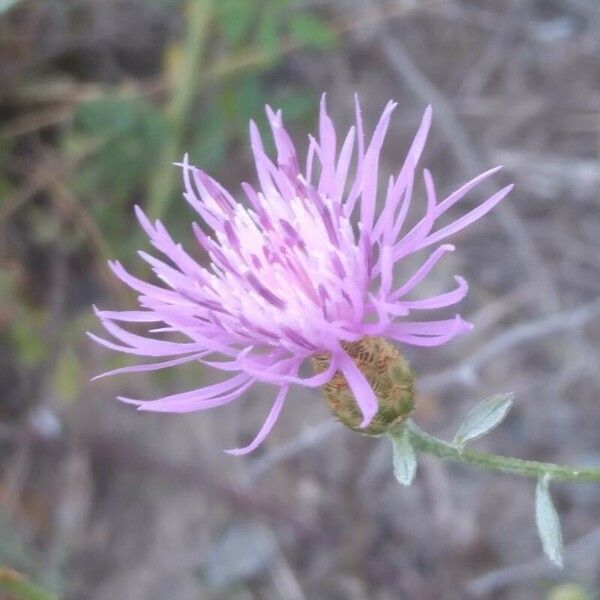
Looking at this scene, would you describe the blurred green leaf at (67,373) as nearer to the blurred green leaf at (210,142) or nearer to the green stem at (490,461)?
the blurred green leaf at (210,142)

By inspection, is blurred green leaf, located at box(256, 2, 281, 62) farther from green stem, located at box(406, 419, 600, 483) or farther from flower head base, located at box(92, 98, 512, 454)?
green stem, located at box(406, 419, 600, 483)

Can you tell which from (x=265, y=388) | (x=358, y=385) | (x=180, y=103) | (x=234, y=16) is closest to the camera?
(x=358, y=385)

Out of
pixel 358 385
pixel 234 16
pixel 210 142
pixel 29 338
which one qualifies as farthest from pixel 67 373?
pixel 358 385

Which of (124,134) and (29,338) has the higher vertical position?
(124,134)

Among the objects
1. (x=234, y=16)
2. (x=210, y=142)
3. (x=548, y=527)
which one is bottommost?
(x=548, y=527)

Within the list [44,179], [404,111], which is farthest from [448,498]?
[44,179]

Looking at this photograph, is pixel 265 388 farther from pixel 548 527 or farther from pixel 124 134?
pixel 548 527

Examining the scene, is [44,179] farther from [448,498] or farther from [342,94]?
[448,498]
